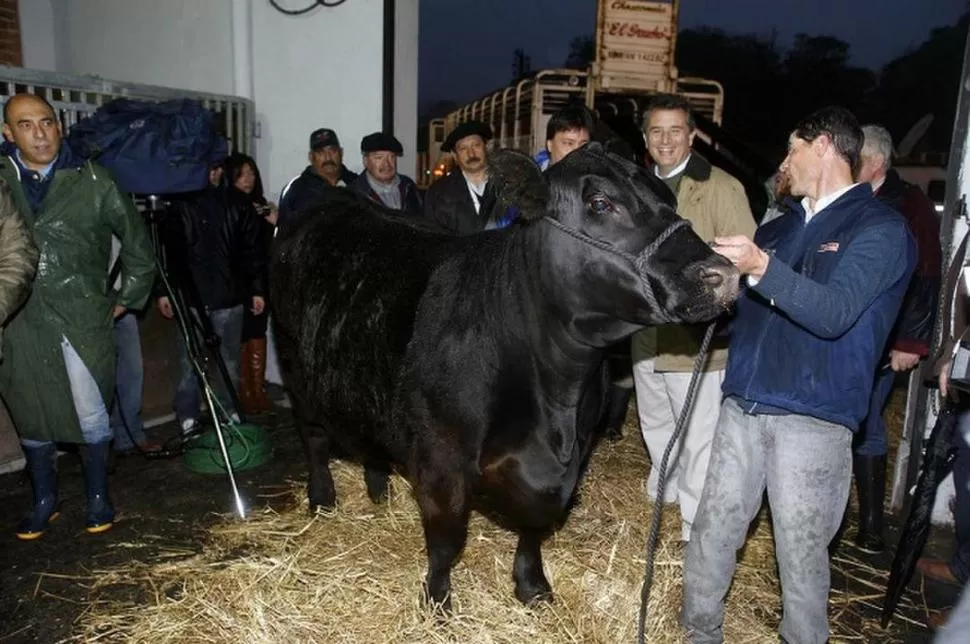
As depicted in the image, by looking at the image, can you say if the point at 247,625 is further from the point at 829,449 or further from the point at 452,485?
the point at 829,449

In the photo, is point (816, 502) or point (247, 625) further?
point (247, 625)

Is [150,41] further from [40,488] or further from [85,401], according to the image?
[40,488]

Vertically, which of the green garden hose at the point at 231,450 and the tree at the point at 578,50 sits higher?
the tree at the point at 578,50

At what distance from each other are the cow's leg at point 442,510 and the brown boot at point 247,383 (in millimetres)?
3469

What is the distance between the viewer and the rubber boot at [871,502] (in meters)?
4.00

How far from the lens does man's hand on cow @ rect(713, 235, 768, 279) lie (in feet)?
6.94

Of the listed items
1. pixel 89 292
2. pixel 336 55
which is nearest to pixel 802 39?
pixel 336 55

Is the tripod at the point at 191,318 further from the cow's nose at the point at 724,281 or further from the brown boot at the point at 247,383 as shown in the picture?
the cow's nose at the point at 724,281

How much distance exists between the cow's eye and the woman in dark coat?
148 inches

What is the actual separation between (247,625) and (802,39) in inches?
2279

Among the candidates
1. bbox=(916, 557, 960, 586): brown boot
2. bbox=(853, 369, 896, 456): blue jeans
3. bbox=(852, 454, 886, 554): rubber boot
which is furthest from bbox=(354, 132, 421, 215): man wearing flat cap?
bbox=(916, 557, 960, 586): brown boot

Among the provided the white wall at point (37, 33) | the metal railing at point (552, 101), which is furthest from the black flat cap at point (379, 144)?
the metal railing at point (552, 101)

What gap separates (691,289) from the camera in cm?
212

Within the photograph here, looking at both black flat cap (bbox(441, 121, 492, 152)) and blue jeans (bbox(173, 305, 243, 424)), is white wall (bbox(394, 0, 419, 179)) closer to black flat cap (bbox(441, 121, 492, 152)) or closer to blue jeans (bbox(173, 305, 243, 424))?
black flat cap (bbox(441, 121, 492, 152))
